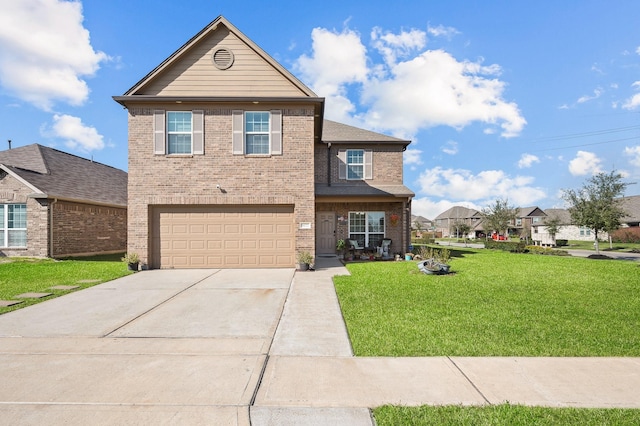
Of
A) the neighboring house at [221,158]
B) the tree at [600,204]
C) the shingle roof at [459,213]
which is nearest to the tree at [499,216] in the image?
the tree at [600,204]

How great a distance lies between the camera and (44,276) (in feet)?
36.3

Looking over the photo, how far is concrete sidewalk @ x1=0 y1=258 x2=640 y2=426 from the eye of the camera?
3.24 m

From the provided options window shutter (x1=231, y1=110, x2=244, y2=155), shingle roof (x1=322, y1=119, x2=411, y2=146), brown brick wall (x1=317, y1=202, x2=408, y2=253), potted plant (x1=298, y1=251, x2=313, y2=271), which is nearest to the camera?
potted plant (x1=298, y1=251, x2=313, y2=271)

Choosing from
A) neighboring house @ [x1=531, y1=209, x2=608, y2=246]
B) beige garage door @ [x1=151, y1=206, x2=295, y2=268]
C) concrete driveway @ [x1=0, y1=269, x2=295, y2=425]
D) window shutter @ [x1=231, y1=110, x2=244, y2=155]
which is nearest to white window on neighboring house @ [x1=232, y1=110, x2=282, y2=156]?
window shutter @ [x1=231, y1=110, x2=244, y2=155]

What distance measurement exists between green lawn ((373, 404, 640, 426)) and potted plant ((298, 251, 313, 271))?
8.84m

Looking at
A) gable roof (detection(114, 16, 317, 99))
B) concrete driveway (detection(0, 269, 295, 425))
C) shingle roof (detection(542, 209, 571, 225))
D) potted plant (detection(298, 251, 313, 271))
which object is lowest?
concrete driveway (detection(0, 269, 295, 425))

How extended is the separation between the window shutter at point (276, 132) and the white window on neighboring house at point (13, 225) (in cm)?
1361

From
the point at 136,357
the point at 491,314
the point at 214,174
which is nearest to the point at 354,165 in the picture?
the point at 214,174

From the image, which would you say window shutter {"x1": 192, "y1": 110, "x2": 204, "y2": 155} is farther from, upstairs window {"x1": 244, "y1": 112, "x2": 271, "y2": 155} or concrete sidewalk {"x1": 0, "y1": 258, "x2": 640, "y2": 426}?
concrete sidewalk {"x1": 0, "y1": 258, "x2": 640, "y2": 426}

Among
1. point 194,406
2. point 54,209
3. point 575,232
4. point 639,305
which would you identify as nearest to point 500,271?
point 639,305

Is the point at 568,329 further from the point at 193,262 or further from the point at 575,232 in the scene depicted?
the point at 575,232

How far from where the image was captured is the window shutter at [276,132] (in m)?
12.5

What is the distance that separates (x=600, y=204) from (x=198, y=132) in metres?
27.6

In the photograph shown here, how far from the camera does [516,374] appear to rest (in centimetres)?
395
